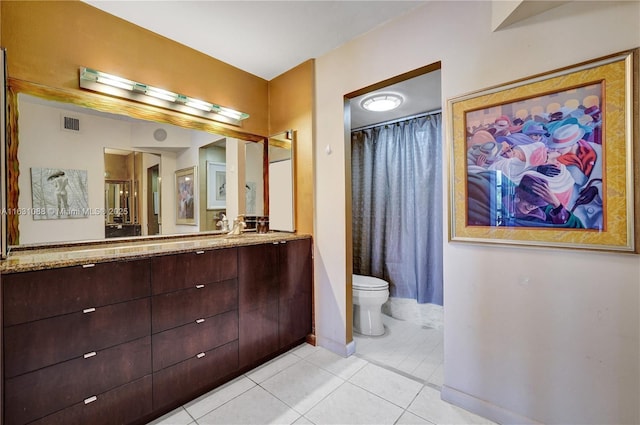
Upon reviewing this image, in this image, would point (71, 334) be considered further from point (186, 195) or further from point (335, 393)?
point (335, 393)

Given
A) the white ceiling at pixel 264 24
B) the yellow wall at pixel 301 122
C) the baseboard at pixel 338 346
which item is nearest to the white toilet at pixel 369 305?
the baseboard at pixel 338 346

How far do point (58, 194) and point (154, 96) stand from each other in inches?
36.0

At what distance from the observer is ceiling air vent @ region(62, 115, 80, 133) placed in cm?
176

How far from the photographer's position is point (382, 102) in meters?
2.66

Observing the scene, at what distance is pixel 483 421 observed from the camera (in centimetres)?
157

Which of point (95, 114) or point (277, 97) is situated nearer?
point (95, 114)

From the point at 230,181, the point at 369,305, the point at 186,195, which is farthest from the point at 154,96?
the point at 369,305

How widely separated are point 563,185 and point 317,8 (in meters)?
→ 1.80

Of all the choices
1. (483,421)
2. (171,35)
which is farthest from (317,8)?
(483,421)

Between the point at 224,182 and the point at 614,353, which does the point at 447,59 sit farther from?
the point at 224,182

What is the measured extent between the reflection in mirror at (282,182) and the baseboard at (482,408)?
5.64ft

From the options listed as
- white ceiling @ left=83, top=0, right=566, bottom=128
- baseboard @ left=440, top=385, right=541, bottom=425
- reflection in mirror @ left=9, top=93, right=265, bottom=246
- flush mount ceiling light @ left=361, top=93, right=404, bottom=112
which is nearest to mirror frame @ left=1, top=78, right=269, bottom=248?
reflection in mirror @ left=9, top=93, right=265, bottom=246

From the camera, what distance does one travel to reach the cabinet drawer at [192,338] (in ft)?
5.30

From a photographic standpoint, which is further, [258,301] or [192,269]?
[258,301]
